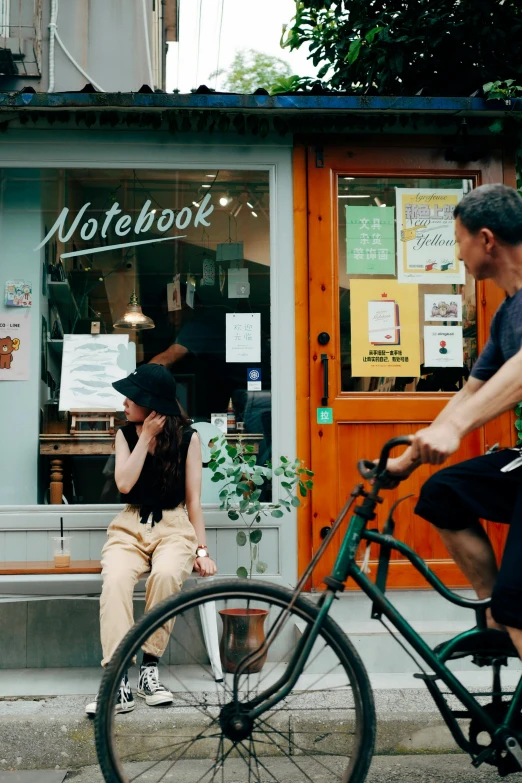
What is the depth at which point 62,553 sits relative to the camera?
453 cm

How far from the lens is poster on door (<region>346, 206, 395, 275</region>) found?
5316 millimetres

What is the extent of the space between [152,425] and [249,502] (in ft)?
2.72

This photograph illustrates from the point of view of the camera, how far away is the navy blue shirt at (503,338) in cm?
265

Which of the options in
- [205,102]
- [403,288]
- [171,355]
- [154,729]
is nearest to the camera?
[154,729]

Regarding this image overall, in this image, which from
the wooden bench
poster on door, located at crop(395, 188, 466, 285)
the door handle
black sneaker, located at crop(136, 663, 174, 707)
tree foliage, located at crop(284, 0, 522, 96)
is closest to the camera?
black sneaker, located at crop(136, 663, 174, 707)

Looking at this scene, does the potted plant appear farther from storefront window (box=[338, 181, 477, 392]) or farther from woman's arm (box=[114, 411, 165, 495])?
storefront window (box=[338, 181, 477, 392])

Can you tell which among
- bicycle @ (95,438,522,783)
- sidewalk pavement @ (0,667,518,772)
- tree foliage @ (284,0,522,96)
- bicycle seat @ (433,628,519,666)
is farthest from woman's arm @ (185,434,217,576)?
tree foliage @ (284,0,522,96)

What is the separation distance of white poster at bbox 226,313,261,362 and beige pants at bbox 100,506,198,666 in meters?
1.36

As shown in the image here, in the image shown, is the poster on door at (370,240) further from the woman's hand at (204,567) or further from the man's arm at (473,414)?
the man's arm at (473,414)

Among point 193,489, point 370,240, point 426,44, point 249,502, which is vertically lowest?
point 249,502

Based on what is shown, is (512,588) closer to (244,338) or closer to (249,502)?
(249,502)

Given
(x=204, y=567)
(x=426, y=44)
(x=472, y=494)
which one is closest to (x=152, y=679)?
(x=204, y=567)

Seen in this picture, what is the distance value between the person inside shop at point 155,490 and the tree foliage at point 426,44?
12.4ft

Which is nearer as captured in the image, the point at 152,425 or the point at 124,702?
the point at 124,702
